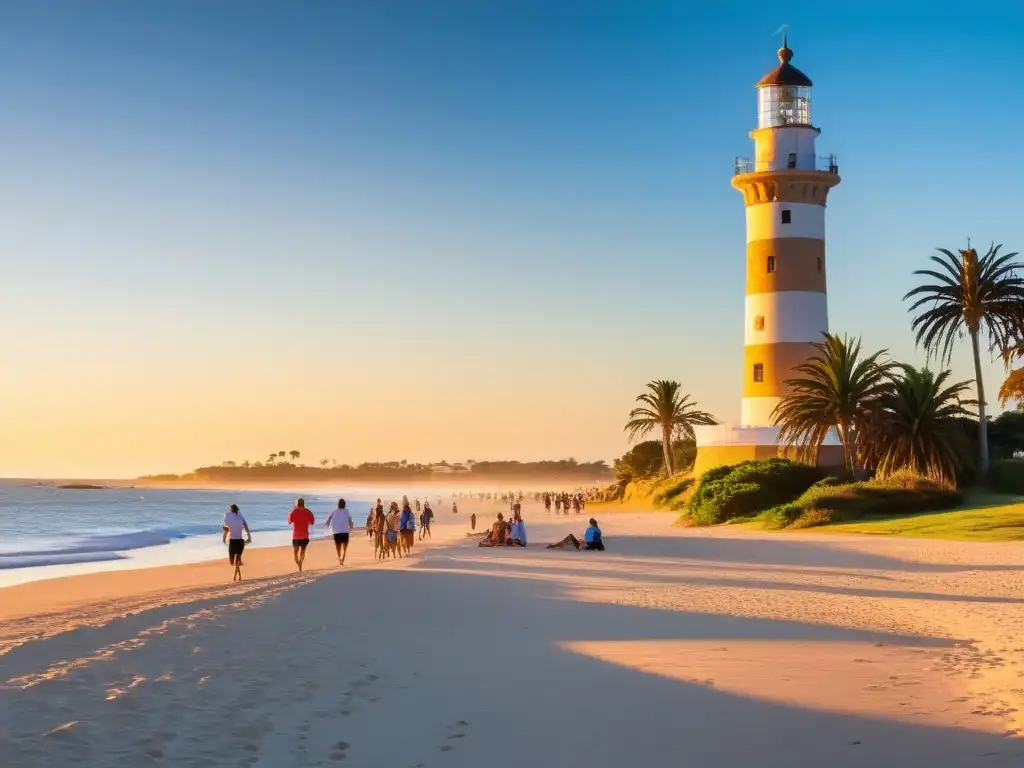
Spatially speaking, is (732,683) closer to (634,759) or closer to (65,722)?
(634,759)

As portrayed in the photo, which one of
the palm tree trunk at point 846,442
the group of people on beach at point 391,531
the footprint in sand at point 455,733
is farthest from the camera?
the palm tree trunk at point 846,442

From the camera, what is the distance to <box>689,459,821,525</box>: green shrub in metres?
39.2

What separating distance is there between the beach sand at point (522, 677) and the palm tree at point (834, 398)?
20707mm

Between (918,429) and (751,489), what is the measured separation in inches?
249

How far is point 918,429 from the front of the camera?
38.0 meters

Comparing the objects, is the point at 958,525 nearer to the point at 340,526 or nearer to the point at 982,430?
the point at 982,430

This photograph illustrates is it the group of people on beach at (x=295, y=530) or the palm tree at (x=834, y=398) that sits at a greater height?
the palm tree at (x=834, y=398)

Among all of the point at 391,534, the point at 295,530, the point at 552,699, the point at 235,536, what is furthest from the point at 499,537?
the point at 552,699

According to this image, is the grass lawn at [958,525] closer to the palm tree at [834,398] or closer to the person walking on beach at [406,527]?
the palm tree at [834,398]

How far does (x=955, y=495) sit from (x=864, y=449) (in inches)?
158

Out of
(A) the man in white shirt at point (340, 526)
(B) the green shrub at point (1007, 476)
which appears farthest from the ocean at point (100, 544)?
(B) the green shrub at point (1007, 476)

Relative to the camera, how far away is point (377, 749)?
25.3 feet

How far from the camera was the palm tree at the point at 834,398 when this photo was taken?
39.0 meters

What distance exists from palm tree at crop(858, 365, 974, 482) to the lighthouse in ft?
17.3
